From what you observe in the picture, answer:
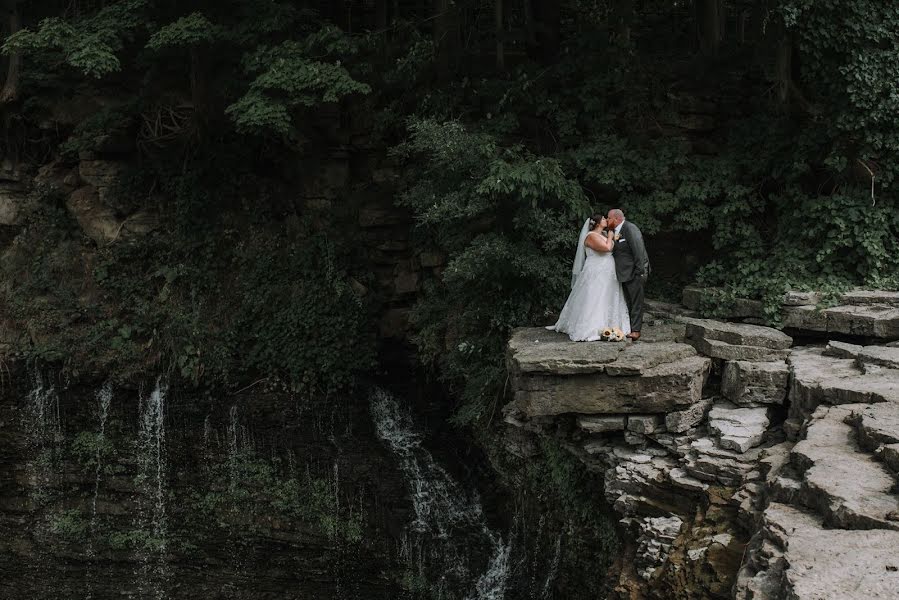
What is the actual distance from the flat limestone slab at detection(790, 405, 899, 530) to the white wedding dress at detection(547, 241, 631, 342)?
2893 mm

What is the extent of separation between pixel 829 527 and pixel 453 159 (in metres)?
6.76

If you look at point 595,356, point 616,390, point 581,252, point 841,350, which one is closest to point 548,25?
point 581,252

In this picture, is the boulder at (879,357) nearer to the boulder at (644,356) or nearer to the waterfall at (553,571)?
the boulder at (644,356)

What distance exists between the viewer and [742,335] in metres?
8.91

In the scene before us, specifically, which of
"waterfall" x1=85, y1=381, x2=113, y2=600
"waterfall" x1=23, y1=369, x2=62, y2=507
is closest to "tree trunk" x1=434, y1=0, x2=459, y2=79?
"waterfall" x1=85, y1=381, x2=113, y2=600

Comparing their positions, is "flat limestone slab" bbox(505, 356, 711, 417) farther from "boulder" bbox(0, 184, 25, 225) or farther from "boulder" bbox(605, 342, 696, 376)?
"boulder" bbox(0, 184, 25, 225)

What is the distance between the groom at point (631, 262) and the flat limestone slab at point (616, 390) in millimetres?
985

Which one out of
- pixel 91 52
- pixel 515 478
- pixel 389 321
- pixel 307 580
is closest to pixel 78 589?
pixel 307 580

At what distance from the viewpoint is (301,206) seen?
48.1 feet

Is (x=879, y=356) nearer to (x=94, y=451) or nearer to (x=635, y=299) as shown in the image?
(x=635, y=299)

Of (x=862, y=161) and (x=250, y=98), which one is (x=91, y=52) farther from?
(x=862, y=161)

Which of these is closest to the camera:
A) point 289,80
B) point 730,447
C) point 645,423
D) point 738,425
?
point 730,447

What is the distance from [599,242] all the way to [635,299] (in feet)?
2.66

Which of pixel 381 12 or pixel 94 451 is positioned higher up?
pixel 381 12
